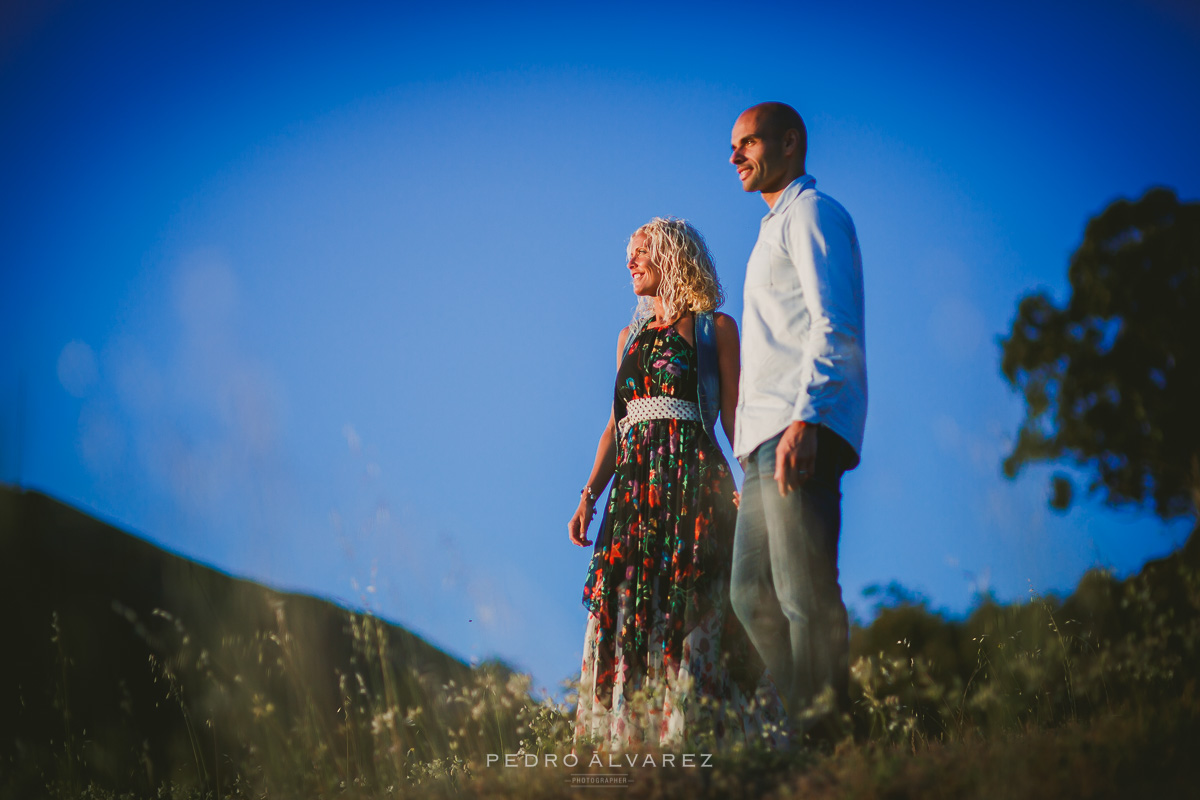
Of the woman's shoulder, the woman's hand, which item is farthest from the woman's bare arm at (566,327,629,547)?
the woman's shoulder

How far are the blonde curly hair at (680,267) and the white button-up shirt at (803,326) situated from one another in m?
0.99

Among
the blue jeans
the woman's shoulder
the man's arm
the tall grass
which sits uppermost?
the woman's shoulder

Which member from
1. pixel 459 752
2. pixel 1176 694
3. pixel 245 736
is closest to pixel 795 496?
pixel 1176 694

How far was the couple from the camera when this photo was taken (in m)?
2.33

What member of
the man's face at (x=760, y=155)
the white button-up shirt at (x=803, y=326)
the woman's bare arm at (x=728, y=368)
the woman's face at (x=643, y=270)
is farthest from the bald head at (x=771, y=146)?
the woman's face at (x=643, y=270)

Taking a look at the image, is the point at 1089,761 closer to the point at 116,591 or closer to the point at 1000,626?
the point at 1000,626

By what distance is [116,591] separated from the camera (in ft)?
21.7

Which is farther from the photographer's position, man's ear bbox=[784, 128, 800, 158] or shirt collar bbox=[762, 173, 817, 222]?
man's ear bbox=[784, 128, 800, 158]

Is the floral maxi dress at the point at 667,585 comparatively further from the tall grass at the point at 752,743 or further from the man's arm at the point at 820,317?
the man's arm at the point at 820,317

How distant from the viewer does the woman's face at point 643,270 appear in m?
3.86

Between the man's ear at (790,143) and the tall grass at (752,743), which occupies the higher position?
the man's ear at (790,143)

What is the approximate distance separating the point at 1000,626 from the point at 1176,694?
2.17ft

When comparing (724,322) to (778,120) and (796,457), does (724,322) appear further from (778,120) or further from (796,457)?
(796,457)

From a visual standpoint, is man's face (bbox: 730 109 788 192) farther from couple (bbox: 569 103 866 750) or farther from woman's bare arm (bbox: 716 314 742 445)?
woman's bare arm (bbox: 716 314 742 445)
